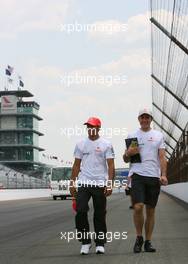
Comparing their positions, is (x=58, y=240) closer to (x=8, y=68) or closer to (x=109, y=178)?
(x=109, y=178)

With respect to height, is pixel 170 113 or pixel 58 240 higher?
pixel 170 113

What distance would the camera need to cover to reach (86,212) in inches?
291

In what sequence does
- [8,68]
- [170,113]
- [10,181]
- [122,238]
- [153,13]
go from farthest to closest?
1. [8,68]
2. [10,181]
3. [170,113]
4. [153,13]
5. [122,238]

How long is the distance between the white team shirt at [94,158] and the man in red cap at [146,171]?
0.87 ft

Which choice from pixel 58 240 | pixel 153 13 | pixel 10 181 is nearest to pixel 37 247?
pixel 58 240

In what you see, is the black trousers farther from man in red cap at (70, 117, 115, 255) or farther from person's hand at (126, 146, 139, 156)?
person's hand at (126, 146, 139, 156)

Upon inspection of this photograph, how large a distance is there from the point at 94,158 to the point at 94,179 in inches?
9.7

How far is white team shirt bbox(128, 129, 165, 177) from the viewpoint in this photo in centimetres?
724

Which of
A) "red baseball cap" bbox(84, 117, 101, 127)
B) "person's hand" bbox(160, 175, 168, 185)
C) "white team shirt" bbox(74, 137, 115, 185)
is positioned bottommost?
"person's hand" bbox(160, 175, 168, 185)

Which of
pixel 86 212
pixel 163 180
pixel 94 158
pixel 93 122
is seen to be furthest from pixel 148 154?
pixel 86 212

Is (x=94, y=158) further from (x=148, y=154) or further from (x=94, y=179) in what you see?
(x=148, y=154)

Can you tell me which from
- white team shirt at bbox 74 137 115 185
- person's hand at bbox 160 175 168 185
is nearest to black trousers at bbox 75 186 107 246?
white team shirt at bbox 74 137 115 185

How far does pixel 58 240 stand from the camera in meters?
9.58

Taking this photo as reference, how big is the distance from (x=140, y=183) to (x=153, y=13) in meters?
6.93
